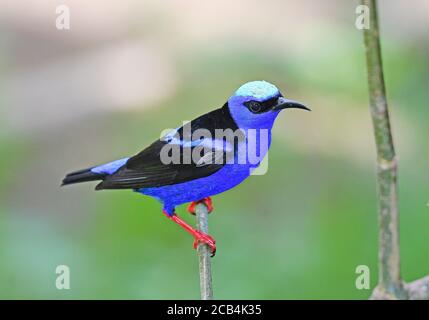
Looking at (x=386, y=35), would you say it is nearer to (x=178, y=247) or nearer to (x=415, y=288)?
(x=178, y=247)

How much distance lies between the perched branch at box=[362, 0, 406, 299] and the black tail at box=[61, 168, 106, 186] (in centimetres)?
164

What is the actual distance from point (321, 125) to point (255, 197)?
884 millimetres

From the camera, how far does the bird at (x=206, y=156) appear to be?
2668mm

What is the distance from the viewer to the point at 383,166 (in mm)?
1386

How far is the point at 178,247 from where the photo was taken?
495 centimetres

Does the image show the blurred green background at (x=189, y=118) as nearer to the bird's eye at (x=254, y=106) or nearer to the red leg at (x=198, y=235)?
the red leg at (x=198, y=235)

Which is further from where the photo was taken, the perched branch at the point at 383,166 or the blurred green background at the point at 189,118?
the blurred green background at the point at 189,118

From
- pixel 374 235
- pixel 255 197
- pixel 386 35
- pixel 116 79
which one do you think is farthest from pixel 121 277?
pixel 386 35

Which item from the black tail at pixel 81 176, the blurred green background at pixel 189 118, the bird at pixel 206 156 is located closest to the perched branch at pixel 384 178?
the bird at pixel 206 156

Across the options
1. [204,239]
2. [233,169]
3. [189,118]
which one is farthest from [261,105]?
[189,118]

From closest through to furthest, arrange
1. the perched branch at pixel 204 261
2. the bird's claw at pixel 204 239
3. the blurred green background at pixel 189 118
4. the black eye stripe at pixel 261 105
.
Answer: the perched branch at pixel 204 261 → the black eye stripe at pixel 261 105 → the bird's claw at pixel 204 239 → the blurred green background at pixel 189 118

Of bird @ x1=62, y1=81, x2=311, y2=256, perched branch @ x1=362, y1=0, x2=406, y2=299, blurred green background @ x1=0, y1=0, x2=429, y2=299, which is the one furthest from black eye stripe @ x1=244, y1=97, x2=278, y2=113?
blurred green background @ x1=0, y1=0, x2=429, y2=299

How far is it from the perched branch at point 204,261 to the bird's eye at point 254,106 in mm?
576

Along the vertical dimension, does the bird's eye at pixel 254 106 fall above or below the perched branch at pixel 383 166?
above
